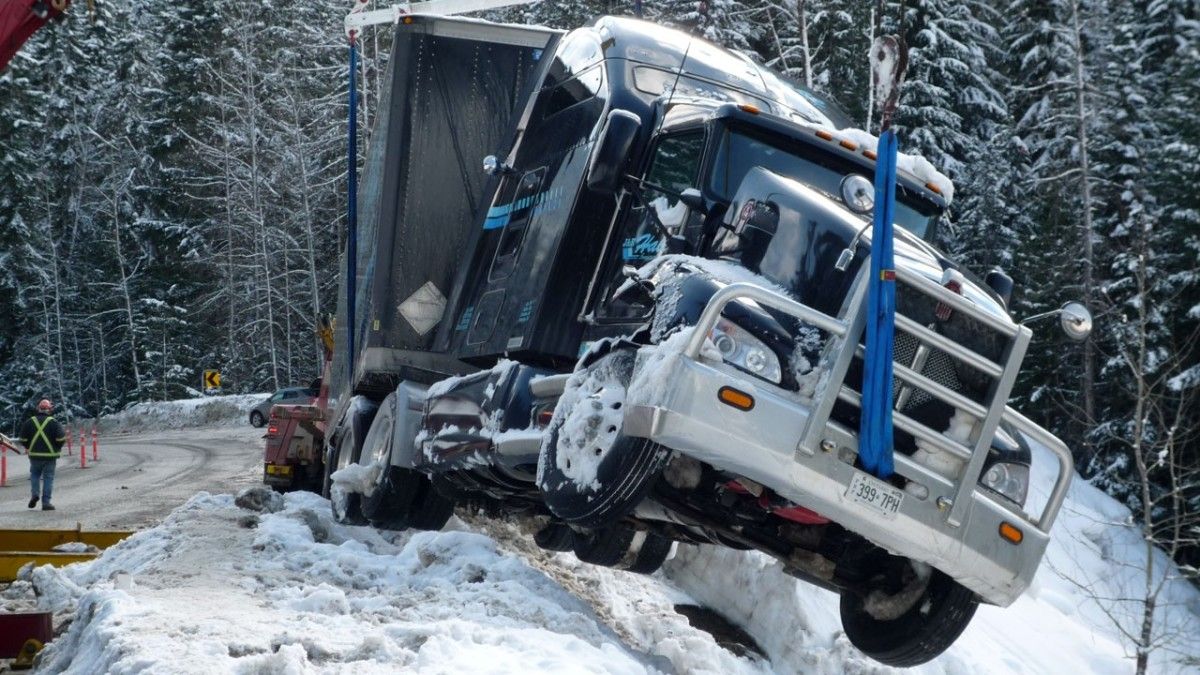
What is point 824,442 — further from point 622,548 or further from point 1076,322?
point 622,548

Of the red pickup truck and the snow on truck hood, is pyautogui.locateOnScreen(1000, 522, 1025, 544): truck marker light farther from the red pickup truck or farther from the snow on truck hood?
the red pickup truck

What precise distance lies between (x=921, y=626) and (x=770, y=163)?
2.59 m

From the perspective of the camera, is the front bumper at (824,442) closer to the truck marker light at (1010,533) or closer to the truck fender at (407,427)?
the truck marker light at (1010,533)

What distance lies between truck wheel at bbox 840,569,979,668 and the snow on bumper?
65 cm

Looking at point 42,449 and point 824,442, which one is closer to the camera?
point 824,442

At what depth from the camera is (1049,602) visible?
18.4 m

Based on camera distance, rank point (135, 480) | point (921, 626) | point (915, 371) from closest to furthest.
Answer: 1. point (915, 371)
2. point (921, 626)
3. point (135, 480)

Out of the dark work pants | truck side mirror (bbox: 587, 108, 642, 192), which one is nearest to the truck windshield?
truck side mirror (bbox: 587, 108, 642, 192)

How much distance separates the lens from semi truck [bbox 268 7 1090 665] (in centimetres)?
556

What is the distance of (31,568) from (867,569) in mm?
5779

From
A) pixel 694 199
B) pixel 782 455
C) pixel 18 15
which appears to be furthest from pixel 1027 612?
pixel 18 15

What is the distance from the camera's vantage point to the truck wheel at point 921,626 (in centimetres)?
629

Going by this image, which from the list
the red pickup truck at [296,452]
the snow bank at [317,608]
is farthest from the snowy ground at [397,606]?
the red pickup truck at [296,452]

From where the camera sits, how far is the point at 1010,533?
5.79m
